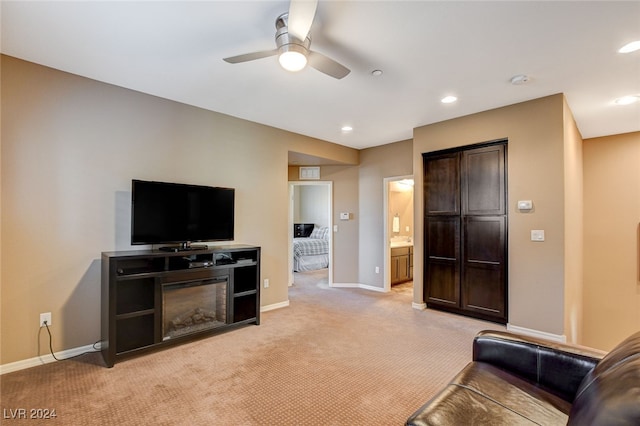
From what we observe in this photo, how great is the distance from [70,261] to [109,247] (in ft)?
1.07

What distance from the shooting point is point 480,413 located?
136 cm

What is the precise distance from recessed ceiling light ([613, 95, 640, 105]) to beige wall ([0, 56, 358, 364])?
490 cm

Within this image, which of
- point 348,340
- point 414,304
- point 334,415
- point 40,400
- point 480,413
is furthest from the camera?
point 414,304

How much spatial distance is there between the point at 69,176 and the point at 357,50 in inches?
113

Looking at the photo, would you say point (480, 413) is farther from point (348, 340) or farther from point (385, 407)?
point (348, 340)

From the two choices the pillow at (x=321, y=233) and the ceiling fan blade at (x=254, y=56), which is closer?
the ceiling fan blade at (x=254, y=56)

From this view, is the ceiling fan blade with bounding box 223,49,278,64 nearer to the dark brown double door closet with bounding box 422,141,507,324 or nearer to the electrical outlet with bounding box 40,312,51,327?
the electrical outlet with bounding box 40,312,51,327

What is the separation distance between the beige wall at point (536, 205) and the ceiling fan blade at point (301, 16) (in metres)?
2.96

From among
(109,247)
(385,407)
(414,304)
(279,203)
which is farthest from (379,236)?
(109,247)

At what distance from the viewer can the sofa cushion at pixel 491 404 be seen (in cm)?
130

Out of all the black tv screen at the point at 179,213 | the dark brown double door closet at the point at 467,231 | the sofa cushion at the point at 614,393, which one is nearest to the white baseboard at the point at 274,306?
the black tv screen at the point at 179,213

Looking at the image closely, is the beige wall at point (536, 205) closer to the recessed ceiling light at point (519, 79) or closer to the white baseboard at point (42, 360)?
the recessed ceiling light at point (519, 79)

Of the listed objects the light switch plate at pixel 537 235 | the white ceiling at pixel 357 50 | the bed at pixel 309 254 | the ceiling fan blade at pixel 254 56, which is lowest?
the bed at pixel 309 254

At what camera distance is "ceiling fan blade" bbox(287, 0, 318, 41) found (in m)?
1.68
